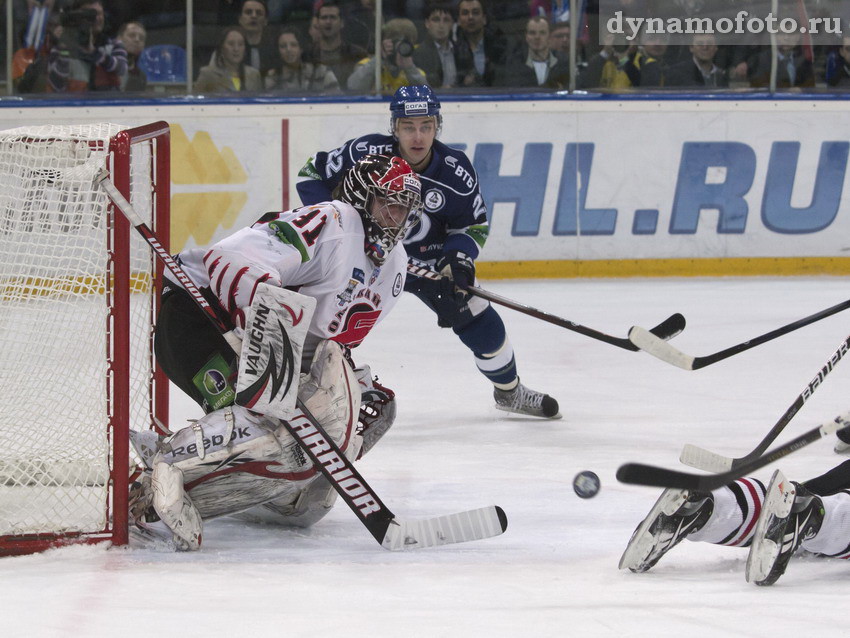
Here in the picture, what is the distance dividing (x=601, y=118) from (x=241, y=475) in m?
4.08

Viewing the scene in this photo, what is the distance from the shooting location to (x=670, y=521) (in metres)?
2.12

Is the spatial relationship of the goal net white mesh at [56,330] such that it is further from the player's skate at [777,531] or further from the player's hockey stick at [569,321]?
the player's skate at [777,531]

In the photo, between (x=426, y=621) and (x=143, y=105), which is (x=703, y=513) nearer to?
(x=426, y=621)

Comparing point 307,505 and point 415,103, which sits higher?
point 415,103

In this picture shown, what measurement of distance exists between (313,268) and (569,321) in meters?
1.13

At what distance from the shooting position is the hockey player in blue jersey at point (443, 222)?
3.63 meters

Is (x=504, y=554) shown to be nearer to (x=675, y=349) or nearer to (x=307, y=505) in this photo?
(x=307, y=505)

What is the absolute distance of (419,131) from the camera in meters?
3.66

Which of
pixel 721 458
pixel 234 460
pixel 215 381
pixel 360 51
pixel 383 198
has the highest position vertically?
pixel 360 51

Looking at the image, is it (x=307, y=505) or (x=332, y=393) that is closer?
(x=332, y=393)

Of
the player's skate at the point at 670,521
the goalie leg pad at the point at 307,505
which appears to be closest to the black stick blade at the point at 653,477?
the player's skate at the point at 670,521

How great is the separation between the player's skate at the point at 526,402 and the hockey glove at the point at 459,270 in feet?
1.24

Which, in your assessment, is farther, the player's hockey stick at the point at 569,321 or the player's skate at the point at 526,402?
the player's skate at the point at 526,402

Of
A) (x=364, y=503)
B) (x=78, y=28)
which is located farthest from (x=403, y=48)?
(x=364, y=503)
